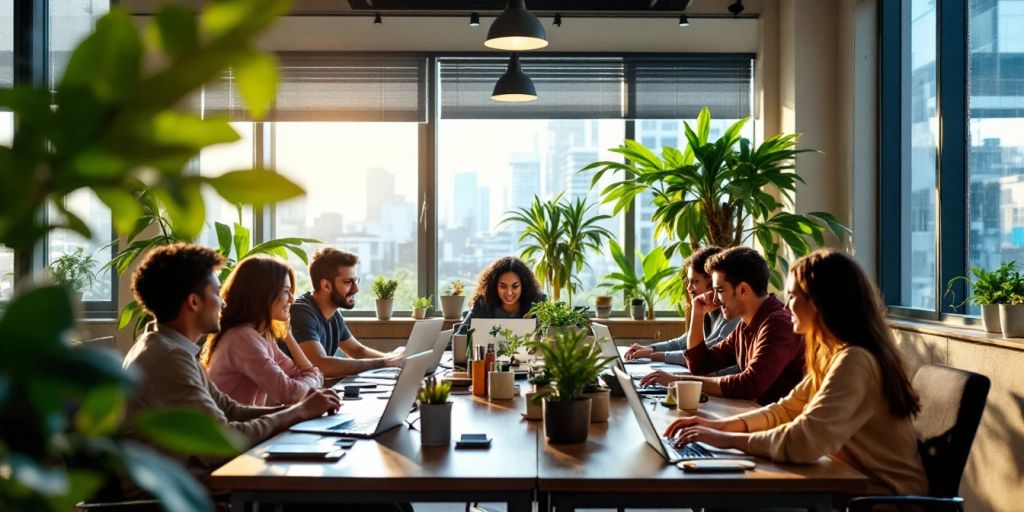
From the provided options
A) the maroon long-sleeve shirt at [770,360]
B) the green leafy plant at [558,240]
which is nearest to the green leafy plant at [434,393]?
the maroon long-sleeve shirt at [770,360]

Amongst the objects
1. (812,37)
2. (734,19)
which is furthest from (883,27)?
(734,19)

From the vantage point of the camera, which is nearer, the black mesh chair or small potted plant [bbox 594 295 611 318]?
the black mesh chair

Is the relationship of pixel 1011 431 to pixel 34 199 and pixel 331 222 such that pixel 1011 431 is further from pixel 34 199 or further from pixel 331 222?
pixel 331 222

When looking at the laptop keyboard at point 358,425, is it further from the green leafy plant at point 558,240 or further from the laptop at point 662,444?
the green leafy plant at point 558,240

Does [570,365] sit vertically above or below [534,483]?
above

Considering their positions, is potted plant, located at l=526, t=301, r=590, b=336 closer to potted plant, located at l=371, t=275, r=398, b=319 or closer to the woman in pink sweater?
the woman in pink sweater

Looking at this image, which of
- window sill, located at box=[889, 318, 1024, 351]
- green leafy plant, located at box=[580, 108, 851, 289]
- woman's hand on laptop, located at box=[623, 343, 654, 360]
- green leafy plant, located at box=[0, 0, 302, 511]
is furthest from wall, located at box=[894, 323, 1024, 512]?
green leafy plant, located at box=[0, 0, 302, 511]

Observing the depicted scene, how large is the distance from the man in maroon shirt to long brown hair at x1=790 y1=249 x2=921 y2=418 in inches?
28.2

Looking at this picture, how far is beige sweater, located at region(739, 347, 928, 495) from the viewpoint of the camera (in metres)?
2.28

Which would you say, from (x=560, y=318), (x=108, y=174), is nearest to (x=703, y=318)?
(x=560, y=318)

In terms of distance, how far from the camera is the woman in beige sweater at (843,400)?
7.55ft

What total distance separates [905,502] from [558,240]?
14.7ft

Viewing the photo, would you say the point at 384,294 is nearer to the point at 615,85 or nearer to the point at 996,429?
the point at 615,85

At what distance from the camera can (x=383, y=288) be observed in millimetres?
6680
